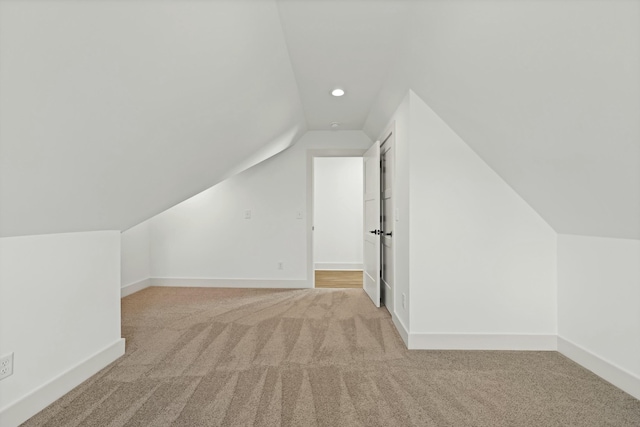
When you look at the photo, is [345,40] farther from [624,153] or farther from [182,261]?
[182,261]

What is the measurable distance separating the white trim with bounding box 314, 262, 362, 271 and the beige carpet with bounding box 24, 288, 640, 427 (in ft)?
11.5

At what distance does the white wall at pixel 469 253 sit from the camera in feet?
8.70

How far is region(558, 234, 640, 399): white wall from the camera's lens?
2.01 m

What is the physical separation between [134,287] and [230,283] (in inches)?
47.4

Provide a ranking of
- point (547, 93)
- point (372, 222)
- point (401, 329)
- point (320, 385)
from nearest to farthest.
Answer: point (547, 93) < point (320, 385) < point (401, 329) < point (372, 222)

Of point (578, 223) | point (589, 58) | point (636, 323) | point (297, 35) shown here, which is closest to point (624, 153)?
point (589, 58)

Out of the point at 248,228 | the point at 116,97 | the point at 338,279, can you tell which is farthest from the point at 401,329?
the point at 338,279

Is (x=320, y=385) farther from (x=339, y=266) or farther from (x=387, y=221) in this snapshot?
(x=339, y=266)

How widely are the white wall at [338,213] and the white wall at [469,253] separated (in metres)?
4.02

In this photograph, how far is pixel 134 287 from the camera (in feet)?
14.9

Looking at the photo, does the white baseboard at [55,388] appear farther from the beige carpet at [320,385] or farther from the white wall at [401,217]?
the white wall at [401,217]

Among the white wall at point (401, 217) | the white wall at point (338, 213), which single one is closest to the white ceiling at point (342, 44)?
the white wall at point (401, 217)

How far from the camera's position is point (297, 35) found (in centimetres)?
236

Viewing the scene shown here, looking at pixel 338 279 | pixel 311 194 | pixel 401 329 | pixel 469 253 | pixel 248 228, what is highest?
pixel 311 194
